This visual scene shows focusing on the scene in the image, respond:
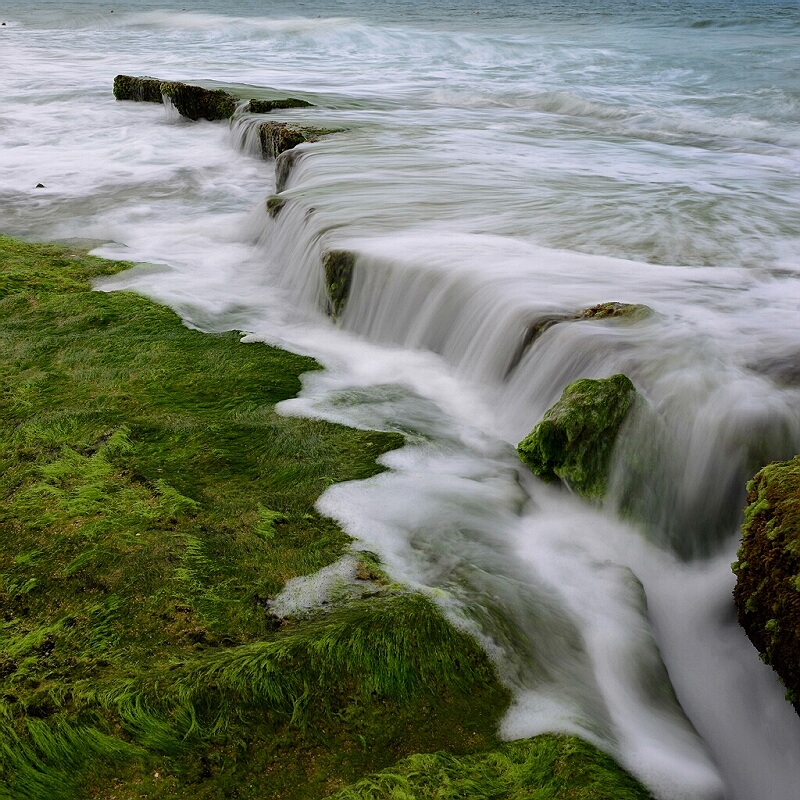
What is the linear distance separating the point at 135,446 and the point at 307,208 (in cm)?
379

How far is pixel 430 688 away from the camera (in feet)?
8.93

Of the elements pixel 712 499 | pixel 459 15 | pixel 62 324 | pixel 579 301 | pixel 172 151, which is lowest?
pixel 712 499

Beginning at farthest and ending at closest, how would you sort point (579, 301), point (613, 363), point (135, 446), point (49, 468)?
point (579, 301), point (613, 363), point (135, 446), point (49, 468)

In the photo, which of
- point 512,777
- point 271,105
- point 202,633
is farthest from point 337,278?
point 271,105

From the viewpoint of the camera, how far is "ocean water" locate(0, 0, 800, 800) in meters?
3.03

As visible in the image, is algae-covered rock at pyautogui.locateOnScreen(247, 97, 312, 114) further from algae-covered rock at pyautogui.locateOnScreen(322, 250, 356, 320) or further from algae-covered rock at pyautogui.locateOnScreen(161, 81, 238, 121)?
algae-covered rock at pyautogui.locateOnScreen(322, 250, 356, 320)

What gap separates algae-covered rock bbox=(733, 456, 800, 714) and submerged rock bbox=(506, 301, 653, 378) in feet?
6.11

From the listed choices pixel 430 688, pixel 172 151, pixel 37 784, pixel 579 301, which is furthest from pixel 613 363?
pixel 172 151

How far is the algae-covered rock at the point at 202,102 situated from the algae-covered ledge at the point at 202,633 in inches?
364

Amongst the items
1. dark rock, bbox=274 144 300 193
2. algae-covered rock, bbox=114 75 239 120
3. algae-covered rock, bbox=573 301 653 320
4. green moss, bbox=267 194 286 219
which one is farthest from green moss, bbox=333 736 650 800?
algae-covered rock, bbox=114 75 239 120

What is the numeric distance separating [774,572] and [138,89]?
1412 centimetres

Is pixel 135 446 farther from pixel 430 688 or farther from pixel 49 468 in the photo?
pixel 430 688

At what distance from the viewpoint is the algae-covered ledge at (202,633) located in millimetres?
2385

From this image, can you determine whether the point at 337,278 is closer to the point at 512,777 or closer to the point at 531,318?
the point at 531,318
